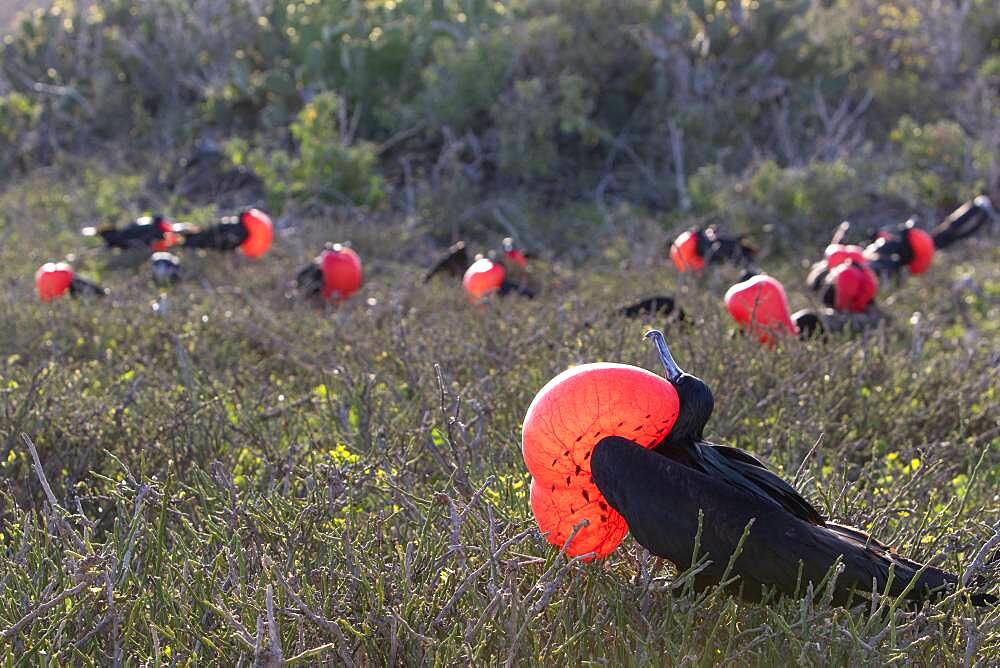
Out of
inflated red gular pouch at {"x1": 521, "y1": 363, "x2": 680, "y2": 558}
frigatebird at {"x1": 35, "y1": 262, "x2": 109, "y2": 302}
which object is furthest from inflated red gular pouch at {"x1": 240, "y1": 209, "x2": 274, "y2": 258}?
inflated red gular pouch at {"x1": 521, "y1": 363, "x2": 680, "y2": 558}

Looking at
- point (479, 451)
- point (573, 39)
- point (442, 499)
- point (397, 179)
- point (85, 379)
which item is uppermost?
point (442, 499)

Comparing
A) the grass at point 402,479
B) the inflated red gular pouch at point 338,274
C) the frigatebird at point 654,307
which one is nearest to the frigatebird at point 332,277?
the inflated red gular pouch at point 338,274

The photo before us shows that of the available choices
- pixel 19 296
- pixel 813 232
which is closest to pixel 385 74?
pixel 813 232

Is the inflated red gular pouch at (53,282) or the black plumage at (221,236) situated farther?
the black plumage at (221,236)

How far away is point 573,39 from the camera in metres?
9.06

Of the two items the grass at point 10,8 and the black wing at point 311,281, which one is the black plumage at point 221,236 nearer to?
the black wing at point 311,281

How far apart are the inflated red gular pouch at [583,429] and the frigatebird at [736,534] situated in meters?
0.03

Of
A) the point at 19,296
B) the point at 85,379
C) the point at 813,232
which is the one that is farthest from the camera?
the point at 813,232

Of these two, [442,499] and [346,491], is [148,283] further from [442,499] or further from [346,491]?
[442,499]

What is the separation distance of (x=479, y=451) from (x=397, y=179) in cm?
663

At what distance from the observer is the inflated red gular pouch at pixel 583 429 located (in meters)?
1.49

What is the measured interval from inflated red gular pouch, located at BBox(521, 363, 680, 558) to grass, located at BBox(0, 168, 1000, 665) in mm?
76

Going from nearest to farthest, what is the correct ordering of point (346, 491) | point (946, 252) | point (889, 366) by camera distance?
1. point (346, 491)
2. point (889, 366)
3. point (946, 252)

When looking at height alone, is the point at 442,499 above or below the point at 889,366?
above
